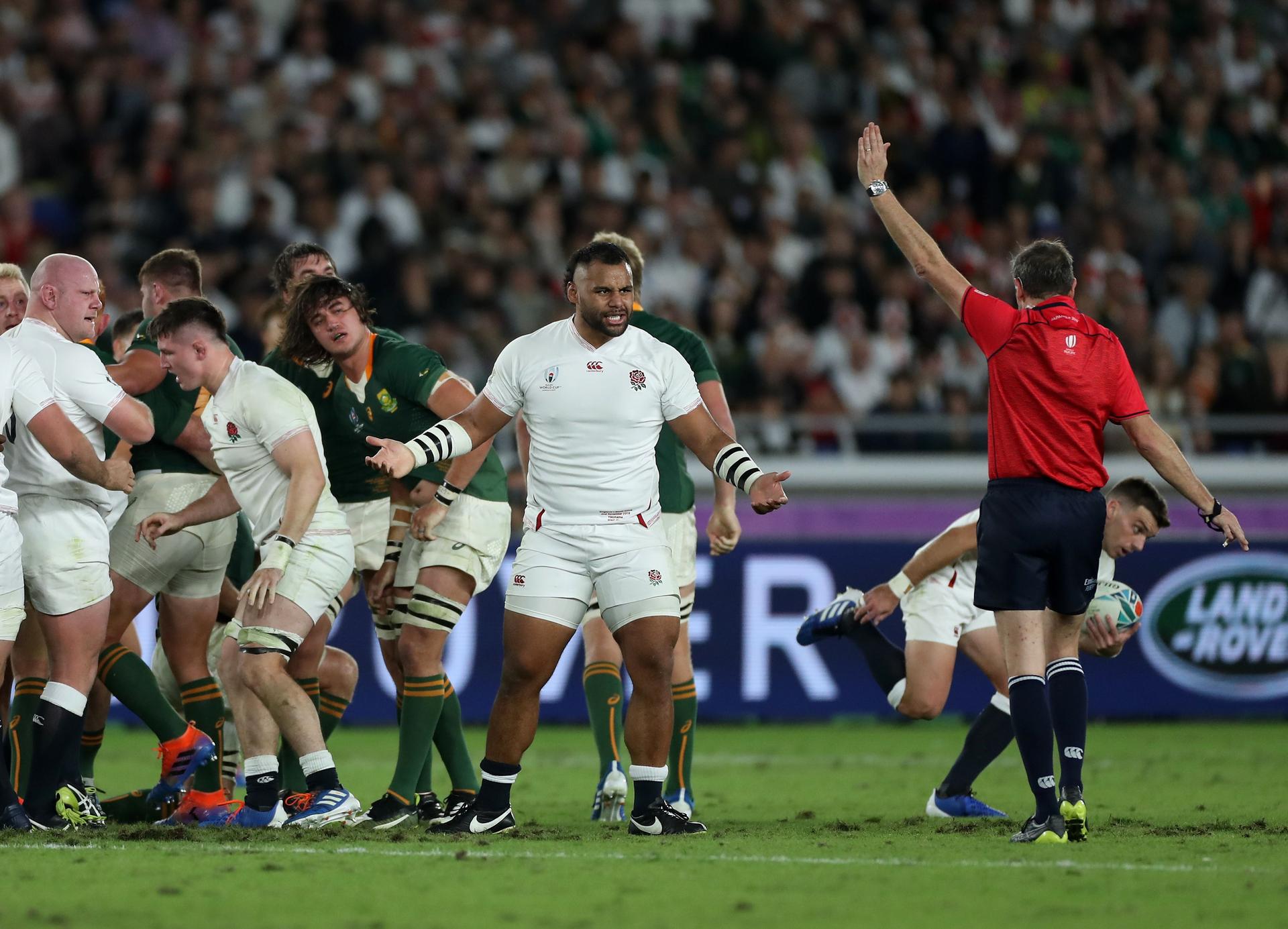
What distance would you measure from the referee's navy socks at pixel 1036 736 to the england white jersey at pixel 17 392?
397cm

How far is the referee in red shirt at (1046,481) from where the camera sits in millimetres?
6641

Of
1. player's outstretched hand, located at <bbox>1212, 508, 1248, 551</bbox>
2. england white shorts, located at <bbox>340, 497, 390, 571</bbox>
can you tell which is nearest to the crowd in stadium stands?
england white shorts, located at <bbox>340, 497, 390, 571</bbox>

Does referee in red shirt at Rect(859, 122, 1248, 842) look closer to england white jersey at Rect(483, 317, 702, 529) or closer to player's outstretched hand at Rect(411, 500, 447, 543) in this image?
england white jersey at Rect(483, 317, 702, 529)

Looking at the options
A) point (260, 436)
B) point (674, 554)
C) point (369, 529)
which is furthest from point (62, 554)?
point (674, 554)

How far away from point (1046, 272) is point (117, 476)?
3776 millimetres

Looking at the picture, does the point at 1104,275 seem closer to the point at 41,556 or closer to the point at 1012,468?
the point at 1012,468

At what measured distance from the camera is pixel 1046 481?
671cm

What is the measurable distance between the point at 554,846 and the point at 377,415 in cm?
214

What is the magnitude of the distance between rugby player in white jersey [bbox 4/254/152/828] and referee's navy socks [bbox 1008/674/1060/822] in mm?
3663

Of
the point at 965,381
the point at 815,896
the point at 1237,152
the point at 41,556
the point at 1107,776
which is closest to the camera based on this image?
the point at 815,896

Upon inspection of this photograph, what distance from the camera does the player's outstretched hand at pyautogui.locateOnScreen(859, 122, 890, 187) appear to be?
705 cm

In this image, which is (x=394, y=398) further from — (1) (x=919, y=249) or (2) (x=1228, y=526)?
(2) (x=1228, y=526)

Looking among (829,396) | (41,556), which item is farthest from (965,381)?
(41,556)

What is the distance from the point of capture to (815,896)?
5426mm
